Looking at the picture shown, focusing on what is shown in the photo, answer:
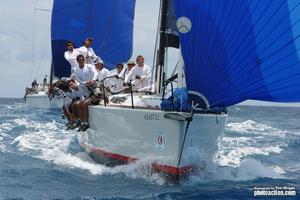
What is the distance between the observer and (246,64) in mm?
6578

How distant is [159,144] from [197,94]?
0.86m

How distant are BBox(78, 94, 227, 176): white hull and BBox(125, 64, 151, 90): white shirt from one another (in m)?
1.18

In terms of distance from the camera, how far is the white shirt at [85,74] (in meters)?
9.29

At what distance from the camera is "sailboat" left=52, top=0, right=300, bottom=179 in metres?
6.43

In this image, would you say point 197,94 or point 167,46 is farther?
point 167,46

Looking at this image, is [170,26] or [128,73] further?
[128,73]

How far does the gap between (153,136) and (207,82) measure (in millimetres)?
1101

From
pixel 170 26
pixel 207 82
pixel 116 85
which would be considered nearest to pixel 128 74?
pixel 116 85

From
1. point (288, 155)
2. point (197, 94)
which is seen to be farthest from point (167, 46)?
point (288, 155)

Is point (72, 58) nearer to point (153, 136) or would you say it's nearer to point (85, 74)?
point (85, 74)

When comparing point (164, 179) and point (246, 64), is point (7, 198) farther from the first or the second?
point (246, 64)

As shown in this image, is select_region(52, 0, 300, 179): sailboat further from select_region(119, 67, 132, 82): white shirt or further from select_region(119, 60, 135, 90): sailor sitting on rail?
select_region(119, 67, 132, 82): white shirt

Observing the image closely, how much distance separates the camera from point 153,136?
24.0 feet

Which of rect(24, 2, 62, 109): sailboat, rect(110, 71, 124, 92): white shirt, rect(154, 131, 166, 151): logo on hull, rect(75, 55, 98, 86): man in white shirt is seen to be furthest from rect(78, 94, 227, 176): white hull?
rect(24, 2, 62, 109): sailboat
